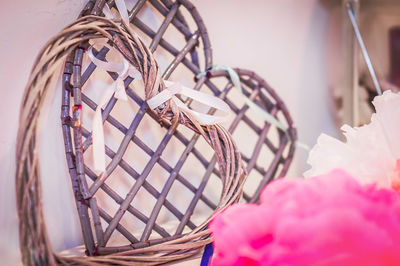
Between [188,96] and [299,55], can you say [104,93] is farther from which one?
[299,55]

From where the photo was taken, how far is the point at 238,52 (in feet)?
2.09

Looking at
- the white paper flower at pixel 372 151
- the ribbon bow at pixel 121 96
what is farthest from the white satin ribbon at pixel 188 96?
the white paper flower at pixel 372 151

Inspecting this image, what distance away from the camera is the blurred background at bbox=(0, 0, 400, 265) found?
0.46 m

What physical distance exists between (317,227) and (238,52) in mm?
466

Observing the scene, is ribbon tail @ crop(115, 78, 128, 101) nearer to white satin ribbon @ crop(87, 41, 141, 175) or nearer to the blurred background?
white satin ribbon @ crop(87, 41, 141, 175)

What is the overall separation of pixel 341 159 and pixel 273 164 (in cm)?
30

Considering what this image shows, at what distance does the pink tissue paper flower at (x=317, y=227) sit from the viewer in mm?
212

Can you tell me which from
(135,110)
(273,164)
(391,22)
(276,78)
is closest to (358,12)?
(391,22)

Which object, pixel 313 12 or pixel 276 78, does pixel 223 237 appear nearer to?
pixel 276 78

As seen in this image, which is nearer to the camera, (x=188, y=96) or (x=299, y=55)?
(x=188, y=96)

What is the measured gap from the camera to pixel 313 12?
74cm

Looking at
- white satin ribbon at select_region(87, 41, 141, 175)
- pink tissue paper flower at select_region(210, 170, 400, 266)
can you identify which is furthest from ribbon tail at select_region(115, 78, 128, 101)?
pink tissue paper flower at select_region(210, 170, 400, 266)

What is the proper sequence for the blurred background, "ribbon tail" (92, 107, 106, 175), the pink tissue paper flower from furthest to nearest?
the blurred background → "ribbon tail" (92, 107, 106, 175) → the pink tissue paper flower

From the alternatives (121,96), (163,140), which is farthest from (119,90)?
(163,140)
